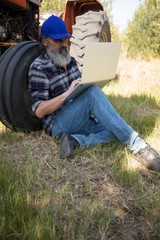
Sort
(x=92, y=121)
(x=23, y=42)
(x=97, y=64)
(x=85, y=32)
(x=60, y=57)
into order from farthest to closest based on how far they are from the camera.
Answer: (x=85, y=32) → (x=23, y=42) → (x=92, y=121) → (x=60, y=57) → (x=97, y=64)

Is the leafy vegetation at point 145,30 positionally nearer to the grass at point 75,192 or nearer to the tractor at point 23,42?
the tractor at point 23,42

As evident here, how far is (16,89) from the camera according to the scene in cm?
306

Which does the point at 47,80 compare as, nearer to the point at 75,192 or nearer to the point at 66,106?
the point at 66,106

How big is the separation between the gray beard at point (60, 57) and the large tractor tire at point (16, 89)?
27 cm

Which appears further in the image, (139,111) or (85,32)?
(85,32)

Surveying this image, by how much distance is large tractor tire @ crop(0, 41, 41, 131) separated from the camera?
10.0ft

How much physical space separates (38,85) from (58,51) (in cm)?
34

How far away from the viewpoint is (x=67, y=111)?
302cm

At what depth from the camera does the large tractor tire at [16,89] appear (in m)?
3.05

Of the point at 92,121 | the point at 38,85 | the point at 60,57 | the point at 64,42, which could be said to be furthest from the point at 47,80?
the point at 92,121

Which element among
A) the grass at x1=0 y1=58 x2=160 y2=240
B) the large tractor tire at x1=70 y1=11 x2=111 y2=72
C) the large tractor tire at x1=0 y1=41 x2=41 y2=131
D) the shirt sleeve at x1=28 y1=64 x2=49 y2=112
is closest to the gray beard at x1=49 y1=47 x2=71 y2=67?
the shirt sleeve at x1=28 y1=64 x2=49 y2=112

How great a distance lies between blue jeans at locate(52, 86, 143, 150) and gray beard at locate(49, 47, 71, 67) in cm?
31

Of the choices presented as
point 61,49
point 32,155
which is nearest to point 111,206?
point 32,155

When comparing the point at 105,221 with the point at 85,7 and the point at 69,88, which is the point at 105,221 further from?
the point at 85,7
